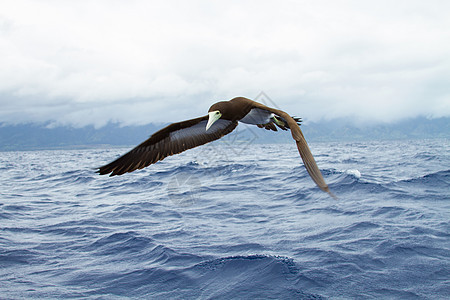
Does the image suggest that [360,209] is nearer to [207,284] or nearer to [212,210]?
[212,210]

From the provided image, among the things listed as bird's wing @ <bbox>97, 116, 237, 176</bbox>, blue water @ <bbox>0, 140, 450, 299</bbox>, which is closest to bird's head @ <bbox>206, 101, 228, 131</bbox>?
blue water @ <bbox>0, 140, 450, 299</bbox>

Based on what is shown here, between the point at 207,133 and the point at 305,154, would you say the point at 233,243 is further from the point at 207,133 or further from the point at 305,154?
the point at 305,154

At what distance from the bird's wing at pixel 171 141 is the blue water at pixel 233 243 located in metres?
0.80

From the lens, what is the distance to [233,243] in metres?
11.6

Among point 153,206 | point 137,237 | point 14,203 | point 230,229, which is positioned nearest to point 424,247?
point 230,229

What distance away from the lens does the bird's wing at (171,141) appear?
22.7ft

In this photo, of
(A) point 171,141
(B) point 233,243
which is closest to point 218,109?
(A) point 171,141

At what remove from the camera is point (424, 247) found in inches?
411

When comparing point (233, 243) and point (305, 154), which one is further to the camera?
point (233, 243)

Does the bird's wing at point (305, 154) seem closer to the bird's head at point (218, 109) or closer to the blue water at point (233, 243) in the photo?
the bird's head at point (218, 109)

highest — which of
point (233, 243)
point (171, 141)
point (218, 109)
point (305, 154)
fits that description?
point (218, 109)

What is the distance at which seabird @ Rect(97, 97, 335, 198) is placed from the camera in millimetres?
5531

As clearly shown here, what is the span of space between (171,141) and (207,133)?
0.77 metres

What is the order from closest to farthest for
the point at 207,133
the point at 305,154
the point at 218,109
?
1. the point at 305,154
2. the point at 218,109
3. the point at 207,133
